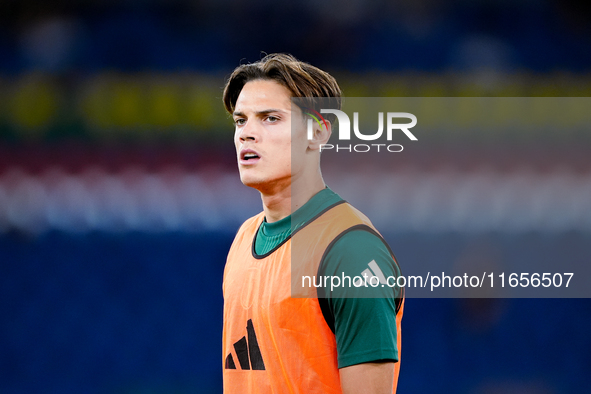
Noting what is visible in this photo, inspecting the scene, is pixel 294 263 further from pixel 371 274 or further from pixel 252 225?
pixel 252 225

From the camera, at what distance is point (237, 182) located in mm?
2295

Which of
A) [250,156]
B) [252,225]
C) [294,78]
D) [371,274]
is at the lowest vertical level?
[371,274]

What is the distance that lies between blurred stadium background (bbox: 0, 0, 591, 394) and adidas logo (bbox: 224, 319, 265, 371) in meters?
1.01

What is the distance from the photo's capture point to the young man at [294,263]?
98cm

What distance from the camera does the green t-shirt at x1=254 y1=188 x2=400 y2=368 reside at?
0.96m

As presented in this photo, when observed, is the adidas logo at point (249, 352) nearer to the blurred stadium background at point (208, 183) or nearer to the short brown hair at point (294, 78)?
the short brown hair at point (294, 78)

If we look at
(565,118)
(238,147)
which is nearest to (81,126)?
(238,147)

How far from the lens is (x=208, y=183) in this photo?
229cm

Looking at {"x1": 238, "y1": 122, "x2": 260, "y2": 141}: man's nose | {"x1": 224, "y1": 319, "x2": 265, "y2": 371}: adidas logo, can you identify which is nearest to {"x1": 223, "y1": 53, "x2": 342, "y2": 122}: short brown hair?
{"x1": 238, "y1": 122, "x2": 260, "y2": 141}: man's nose

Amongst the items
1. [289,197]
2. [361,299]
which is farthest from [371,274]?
[289,197]

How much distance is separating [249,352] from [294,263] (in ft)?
0.76

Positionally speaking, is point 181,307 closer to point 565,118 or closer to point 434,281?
point 434,281

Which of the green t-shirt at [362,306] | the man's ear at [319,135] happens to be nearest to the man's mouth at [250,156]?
the man's ear at [319,135]

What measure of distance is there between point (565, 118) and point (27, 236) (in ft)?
8.04
